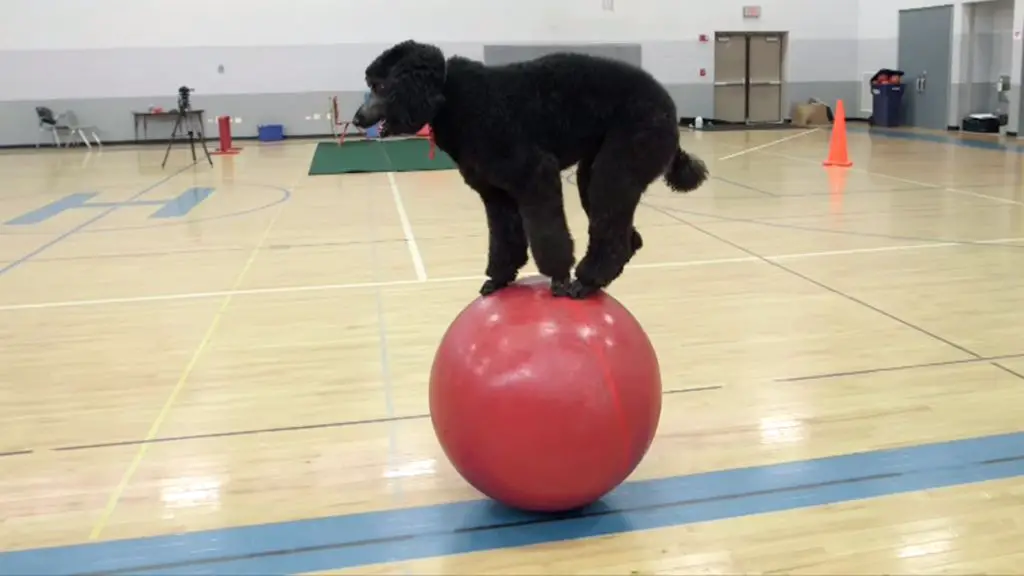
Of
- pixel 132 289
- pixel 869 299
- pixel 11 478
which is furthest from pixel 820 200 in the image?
pixel 11 478

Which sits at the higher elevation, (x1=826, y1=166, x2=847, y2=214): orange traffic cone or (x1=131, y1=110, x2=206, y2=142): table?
(x1=131, y1=110, x2=206, y2=142): table

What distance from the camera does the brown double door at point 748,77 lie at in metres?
21.6

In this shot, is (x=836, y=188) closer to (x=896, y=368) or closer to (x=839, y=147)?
(x=839, y=147)

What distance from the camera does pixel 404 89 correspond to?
2.63 meters

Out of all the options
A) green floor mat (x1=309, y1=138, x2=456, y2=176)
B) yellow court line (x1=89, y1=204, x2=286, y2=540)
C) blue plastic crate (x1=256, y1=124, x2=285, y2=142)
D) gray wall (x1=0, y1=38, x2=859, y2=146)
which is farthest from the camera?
blue plastic crate (x1=256, y1=124, x2=285, y2=142)

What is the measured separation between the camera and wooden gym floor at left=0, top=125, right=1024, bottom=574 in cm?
289

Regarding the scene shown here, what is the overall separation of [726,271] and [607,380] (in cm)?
415

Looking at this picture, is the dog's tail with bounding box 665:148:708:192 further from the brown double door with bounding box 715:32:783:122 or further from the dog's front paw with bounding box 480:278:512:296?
the brown double door with bounding box 715:32:783:122

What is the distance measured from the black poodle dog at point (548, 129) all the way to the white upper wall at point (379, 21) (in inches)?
697

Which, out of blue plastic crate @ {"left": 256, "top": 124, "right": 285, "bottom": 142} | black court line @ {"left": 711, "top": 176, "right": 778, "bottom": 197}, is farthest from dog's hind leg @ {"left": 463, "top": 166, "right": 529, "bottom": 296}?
blue plastic crate @ {"left": 256, "top": 124, "right": 285, "bottom": 142}

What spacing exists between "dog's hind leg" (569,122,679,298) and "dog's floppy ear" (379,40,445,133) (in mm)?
568

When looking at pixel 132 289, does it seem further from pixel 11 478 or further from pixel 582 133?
pixel 582 133

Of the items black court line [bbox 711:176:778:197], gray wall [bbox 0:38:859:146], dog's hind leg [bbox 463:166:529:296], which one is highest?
gray wall [bbox 0:38:859:146]

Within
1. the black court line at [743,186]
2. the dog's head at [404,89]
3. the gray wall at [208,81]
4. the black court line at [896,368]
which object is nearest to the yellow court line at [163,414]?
the dog's head at [404,89]
